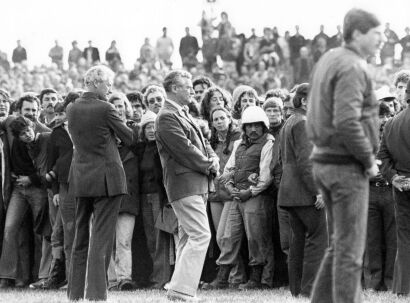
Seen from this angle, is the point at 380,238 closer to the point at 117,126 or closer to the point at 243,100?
the point at 243,100

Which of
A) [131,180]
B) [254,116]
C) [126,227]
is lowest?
[126,227]

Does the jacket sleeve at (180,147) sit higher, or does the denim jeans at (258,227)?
the jacket sleeve at (180,147)

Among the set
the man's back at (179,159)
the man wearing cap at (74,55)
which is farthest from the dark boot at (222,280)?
the man wearing cap at (74,55)

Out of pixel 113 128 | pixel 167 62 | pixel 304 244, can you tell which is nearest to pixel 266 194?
pixel 304 244

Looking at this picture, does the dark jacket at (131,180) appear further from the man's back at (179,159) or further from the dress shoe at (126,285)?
the man's back at (179,159)

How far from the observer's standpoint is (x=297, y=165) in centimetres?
1147

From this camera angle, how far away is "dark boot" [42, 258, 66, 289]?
47.2 feet

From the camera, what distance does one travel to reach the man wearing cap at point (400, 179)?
11547mm

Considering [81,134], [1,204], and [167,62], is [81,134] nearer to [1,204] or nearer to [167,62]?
[1,204]

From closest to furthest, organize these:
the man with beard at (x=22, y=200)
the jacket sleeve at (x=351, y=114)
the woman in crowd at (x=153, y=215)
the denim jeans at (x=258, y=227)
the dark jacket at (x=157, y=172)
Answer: the jacket sleeve at (x=351, y=114)
the dark jacket at (x=157, y=172)
the denim jeans at (x=258, y=227)
the woman in crowd at (x=153, y=215)
the man with beard at (x=22, y=200)

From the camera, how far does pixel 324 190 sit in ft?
27.1

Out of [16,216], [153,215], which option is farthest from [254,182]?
[16,216]

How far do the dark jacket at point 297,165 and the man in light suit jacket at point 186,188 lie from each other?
791 mm

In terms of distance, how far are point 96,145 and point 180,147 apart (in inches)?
34.5
